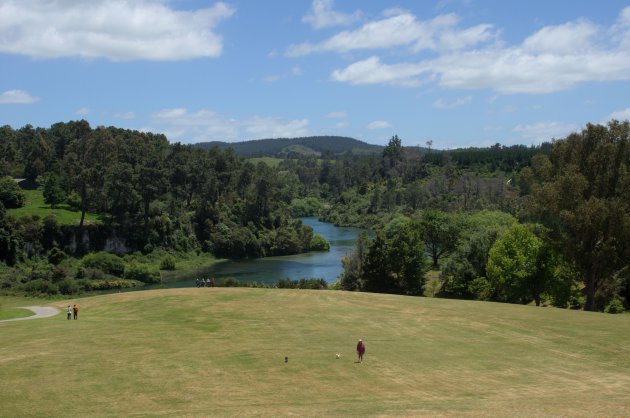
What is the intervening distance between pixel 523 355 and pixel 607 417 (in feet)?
42.3

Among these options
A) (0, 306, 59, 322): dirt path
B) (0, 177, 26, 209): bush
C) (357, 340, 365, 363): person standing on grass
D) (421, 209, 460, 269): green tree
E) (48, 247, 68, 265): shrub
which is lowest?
(48, 247, 68, 265): shrub

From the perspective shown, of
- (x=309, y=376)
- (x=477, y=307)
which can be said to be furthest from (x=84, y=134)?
(x=309, y=376)

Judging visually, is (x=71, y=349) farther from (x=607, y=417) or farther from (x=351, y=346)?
(x=607, y=417)

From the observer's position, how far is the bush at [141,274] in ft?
343

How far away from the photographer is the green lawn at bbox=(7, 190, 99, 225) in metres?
116

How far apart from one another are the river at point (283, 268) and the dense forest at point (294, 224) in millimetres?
6643

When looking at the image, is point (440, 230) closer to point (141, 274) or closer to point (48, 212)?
point (141, 274)

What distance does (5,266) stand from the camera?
3868 inches

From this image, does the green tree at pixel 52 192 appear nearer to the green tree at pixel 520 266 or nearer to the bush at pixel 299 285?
the bush at pixel 299 285

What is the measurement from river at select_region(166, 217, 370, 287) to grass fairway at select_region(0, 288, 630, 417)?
53.3 m

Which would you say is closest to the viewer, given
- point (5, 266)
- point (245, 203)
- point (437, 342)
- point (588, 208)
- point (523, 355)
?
point (523, 355)

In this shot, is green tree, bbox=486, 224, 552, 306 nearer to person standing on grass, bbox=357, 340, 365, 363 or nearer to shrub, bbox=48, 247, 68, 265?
person standing on grass, bbox=357, 340, 365, 363

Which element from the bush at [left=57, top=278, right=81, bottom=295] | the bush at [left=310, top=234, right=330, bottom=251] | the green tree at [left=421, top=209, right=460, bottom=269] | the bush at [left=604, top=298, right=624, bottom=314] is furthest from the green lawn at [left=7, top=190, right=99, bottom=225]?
the bush at [left=604, top=298, right=624, bottom=314]

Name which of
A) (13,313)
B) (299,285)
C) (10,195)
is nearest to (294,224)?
(10,195)
